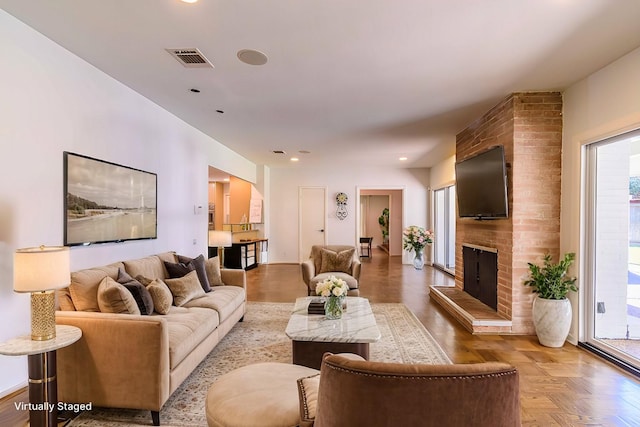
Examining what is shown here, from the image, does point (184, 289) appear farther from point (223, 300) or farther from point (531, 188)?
point (531, 188)

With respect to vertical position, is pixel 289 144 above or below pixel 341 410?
above

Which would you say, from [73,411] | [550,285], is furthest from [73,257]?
[550,285]

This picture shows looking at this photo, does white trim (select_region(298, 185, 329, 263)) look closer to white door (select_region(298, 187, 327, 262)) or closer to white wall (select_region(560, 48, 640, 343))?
white door (select_region(298, 187, 327, 262))

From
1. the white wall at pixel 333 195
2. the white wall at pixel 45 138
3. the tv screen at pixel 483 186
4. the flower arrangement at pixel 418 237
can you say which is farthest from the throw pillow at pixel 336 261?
the white wall at pixel 333 195

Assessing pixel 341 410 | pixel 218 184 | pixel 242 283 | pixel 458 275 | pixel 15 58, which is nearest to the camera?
pixel 341 410

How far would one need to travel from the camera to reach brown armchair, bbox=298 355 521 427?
911 millimetres

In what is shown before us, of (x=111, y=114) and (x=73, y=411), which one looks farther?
(x=111, y=114)

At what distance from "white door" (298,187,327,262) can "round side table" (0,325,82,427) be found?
23.8ft

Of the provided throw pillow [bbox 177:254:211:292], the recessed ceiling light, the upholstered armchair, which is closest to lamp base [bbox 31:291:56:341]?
throw pillow [bbox 177:254:211:292]

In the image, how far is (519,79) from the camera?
3.24 meters

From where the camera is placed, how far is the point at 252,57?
2.80 metres

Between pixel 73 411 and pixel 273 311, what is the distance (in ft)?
8.50

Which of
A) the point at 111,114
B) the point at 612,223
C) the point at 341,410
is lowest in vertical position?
the point at 341,410

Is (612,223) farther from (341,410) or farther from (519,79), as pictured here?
(341,410)
